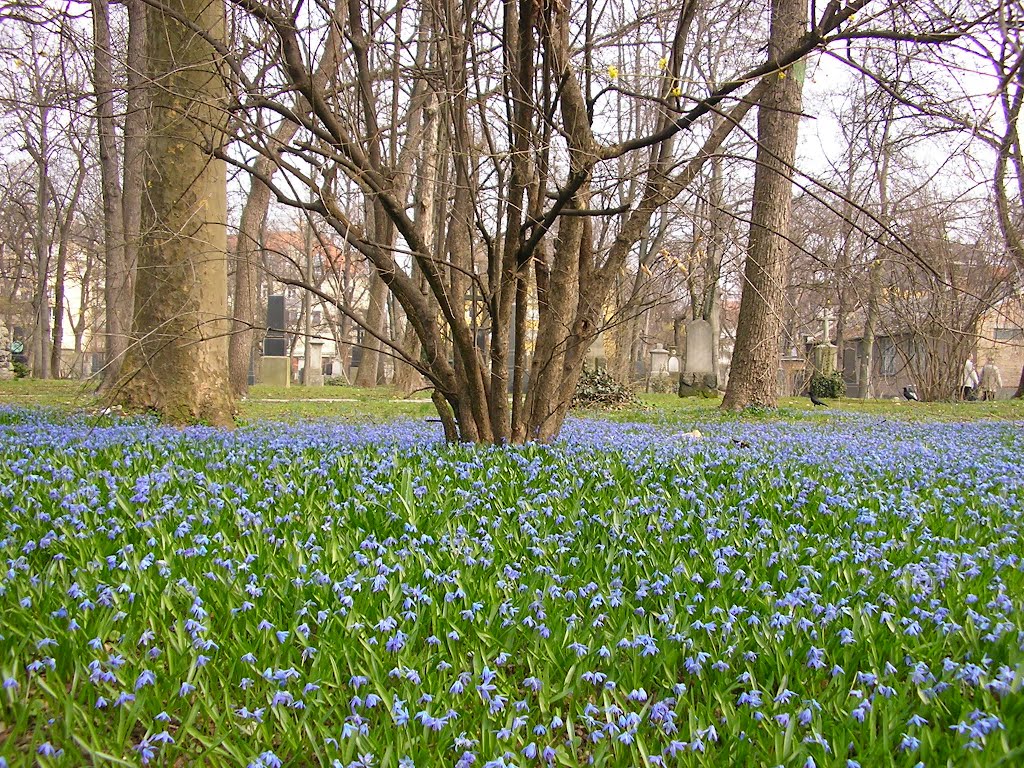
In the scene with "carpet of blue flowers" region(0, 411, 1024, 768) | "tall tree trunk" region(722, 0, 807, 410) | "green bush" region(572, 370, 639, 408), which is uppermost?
"tall tree trunk" region(722, 0, 807, 410)

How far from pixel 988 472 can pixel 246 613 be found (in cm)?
506

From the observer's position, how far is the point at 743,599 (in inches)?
111

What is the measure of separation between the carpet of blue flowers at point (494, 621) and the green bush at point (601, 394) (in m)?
12.3

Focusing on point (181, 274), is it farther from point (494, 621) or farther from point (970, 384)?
point (970, 384)

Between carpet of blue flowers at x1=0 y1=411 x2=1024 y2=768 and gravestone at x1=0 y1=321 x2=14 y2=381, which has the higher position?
gravestone at x1=0 y1=321 x2=14 y2=381

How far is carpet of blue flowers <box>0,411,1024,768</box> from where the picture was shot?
1.96 meters

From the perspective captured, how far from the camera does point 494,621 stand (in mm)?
2604

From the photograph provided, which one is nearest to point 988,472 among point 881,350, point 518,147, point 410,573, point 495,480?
point 495,480

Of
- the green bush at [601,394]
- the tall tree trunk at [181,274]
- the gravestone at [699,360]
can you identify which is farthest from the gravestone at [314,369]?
the tall tree trunk at [181,274]

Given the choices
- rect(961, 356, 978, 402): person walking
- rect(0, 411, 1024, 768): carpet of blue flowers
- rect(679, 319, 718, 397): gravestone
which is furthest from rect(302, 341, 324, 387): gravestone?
rect(0, 411, 1024, 768): carpet of blue flowers

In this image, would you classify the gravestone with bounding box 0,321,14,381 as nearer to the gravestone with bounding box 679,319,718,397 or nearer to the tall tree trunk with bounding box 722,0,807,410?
the gravestone with bounding box 679,319,718,397

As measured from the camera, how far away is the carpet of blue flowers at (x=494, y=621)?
6.42 ft

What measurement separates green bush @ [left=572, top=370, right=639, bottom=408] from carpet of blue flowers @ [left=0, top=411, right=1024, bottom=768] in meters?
12.3

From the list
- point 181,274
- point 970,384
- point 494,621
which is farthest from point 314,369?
point 494,621
